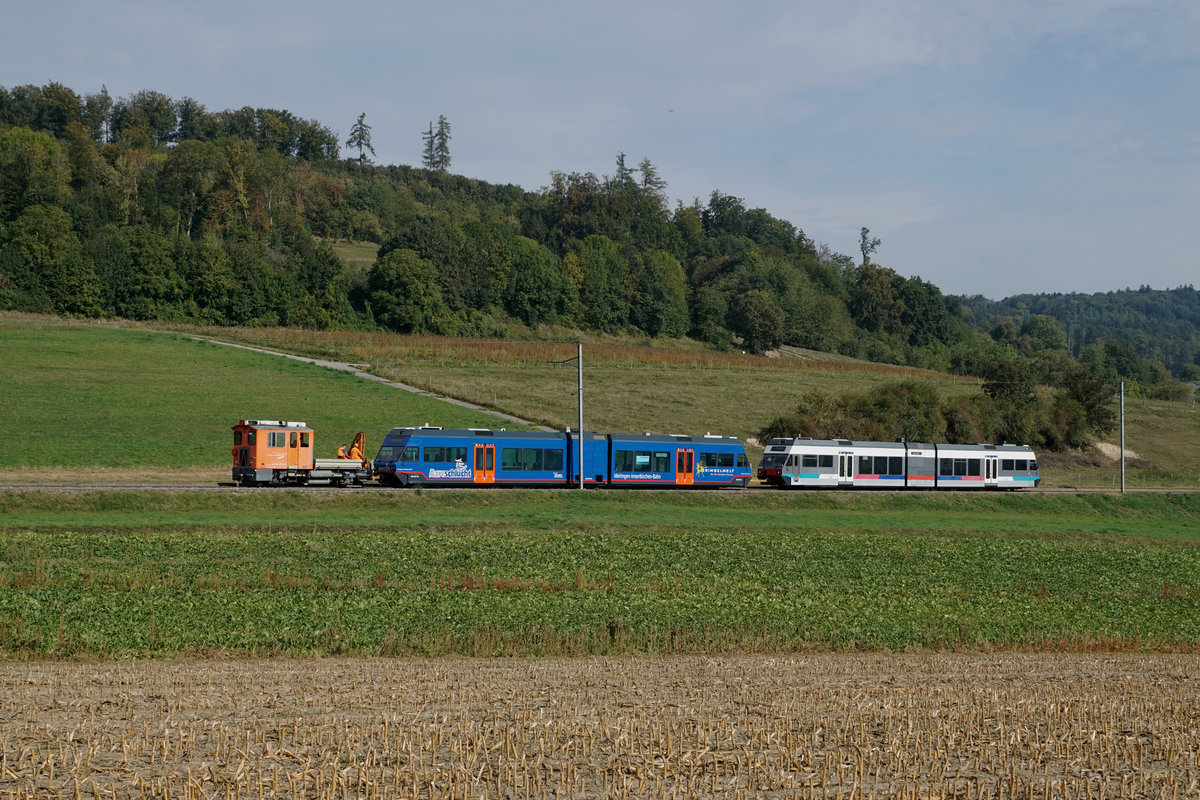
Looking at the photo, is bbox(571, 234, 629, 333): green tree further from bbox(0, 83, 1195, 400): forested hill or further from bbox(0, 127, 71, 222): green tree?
bbox(0, 127, 71, 222): green tree

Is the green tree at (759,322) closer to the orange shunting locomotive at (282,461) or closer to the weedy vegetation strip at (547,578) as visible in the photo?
the weedy vegetation strip at (547,578)

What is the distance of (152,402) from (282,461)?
23436 mm

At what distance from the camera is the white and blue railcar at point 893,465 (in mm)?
57750

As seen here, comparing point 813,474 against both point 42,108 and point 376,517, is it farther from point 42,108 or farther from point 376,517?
point 42,108

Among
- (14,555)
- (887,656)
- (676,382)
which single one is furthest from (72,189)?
(887,656)

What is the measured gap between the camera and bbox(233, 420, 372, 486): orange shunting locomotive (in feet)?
154

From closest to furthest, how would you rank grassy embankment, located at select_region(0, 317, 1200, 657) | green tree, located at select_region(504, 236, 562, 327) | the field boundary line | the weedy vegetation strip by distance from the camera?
the weedy vegetation strip, grassy embankment, located at select_region(0, 317, 1200, 657), the field boundary line, green tree, located at select_region(504, 236, 562, 327)

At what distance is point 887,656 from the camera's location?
21.1m

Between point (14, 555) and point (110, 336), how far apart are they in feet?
215

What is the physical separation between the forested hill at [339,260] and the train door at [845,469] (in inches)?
1425

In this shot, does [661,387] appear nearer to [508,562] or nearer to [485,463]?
[485,463]

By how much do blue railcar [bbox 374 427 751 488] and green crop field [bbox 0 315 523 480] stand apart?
9823 mm

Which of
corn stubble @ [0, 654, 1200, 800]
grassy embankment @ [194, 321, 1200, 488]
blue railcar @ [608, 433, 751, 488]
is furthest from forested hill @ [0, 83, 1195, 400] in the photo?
corn stubble @ [0, 654, 1200, 800]

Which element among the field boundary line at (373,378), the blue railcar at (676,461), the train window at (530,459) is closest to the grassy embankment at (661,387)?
the field boundary line at (373,378)
